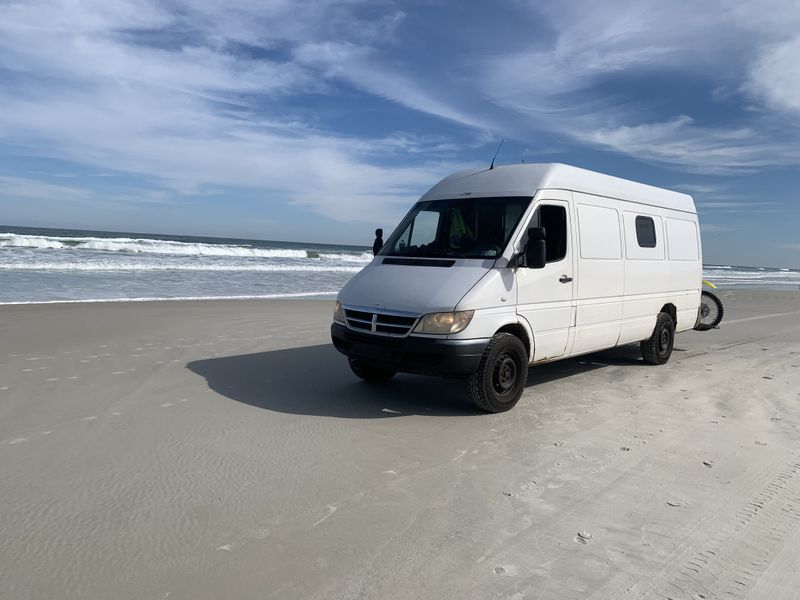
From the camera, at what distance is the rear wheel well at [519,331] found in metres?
6.00

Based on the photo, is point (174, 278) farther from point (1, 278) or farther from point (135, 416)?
point (135, 416)

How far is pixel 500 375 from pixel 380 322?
1295mm

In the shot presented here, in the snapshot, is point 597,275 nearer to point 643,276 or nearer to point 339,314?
point 643,276

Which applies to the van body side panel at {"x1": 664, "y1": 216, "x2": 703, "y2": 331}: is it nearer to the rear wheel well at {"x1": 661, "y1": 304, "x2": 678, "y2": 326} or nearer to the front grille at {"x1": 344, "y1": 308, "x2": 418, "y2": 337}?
the rear wheel well at {"x1": 661, "y1": 304, "x2": 678, "y2": 326}

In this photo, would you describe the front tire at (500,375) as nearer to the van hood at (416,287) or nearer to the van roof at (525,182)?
the van hood at (416,287)

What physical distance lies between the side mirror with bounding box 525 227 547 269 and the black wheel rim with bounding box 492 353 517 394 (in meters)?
0.95

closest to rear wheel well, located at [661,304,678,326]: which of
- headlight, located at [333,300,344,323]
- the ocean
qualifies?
headlight, located at [333,300,344,323]

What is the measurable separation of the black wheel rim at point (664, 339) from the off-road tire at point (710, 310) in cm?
286

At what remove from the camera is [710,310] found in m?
11.9

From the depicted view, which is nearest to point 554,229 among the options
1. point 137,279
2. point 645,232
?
point 645,232

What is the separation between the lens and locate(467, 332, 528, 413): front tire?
566 cm

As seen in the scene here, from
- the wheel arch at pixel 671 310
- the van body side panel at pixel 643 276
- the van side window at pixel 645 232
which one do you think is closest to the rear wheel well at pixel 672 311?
the wheel arch at pixel 671 310

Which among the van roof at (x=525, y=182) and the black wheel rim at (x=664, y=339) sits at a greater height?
the van roof at (x=525, y=182)

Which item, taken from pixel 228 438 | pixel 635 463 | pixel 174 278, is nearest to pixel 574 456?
pixel 635 463
